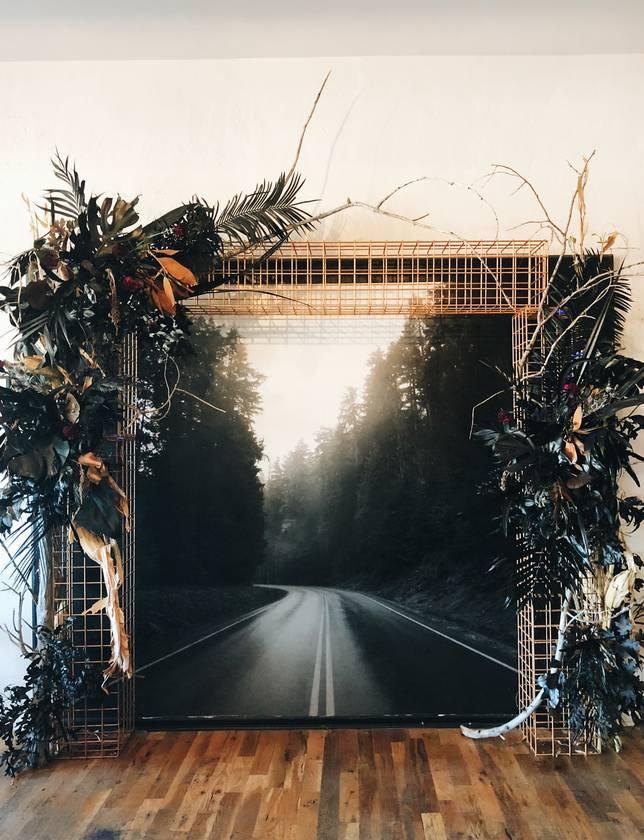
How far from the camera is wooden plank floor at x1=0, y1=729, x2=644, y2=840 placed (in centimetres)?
237

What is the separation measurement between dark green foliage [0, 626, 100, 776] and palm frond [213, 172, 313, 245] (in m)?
1.91

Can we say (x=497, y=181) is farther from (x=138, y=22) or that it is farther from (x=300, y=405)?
(x=138, y=22)

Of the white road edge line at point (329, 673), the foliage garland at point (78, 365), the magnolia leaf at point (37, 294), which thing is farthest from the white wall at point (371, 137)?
the white road edge line at point (329, 673)

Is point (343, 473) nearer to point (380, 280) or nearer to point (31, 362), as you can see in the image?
point (380, 280)

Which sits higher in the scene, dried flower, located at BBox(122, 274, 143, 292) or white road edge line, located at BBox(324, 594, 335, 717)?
dried flower, located at BBox(122, 274, 143, 292)

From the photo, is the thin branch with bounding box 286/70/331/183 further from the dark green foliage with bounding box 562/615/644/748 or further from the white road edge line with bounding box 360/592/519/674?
the dark green foliage with bounding box 562/615/644/748

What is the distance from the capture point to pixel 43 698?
2.78 metres

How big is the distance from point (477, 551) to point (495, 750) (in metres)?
0.87

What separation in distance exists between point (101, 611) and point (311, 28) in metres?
2.83

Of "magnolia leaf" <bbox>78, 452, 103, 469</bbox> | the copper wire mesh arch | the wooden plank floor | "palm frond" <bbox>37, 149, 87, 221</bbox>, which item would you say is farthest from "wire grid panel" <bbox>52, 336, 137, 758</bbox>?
"palm frond" <bbox>37, 149, 87, 221</bbox>

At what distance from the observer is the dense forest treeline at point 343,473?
3.25 metres

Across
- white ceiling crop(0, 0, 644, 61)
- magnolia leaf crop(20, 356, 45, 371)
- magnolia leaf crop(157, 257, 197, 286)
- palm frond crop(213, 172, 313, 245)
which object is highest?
white ceiling crop(0, 0, 644, 61)

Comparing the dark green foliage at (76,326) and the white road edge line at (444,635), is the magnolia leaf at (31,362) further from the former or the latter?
the white road edge line at (444,635)

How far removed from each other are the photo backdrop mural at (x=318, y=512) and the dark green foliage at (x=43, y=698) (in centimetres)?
46
